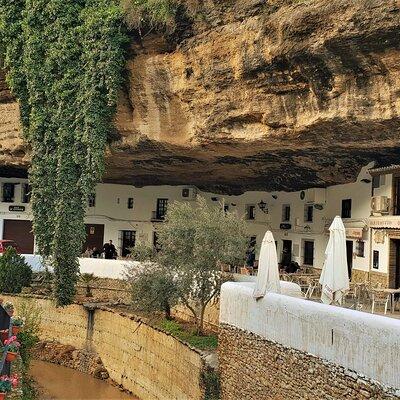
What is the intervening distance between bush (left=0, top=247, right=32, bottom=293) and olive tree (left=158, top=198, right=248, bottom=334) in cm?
910

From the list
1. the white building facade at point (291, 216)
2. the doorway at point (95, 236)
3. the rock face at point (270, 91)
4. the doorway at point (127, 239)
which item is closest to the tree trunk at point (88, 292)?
the white building facade at point (291, 216)

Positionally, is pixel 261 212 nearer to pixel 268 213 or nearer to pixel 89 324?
pixel 268 213

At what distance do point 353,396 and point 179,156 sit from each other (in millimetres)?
14092

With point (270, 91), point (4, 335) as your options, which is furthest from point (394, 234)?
point (4, 335)

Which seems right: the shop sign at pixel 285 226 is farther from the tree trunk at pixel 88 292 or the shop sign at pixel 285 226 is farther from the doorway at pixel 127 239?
the doorway at pixel 127 239

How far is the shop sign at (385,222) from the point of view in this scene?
63.6 ft

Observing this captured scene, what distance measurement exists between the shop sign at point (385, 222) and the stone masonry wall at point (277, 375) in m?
6.66

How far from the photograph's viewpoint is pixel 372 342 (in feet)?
33.9

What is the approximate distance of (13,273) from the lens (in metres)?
26.0

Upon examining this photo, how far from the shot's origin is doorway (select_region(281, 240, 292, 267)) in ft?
91.5

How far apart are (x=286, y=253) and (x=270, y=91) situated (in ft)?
39.1

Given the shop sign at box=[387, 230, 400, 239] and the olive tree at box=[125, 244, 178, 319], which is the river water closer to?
the olive tree at box=[125, 244, 178, 319]

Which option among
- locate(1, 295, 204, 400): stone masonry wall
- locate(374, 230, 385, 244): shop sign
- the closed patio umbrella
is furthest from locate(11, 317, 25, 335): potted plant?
locate(374, 230, 385, 244): shop sign

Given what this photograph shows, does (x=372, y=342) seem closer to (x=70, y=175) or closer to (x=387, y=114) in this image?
(x=387, y=114)
